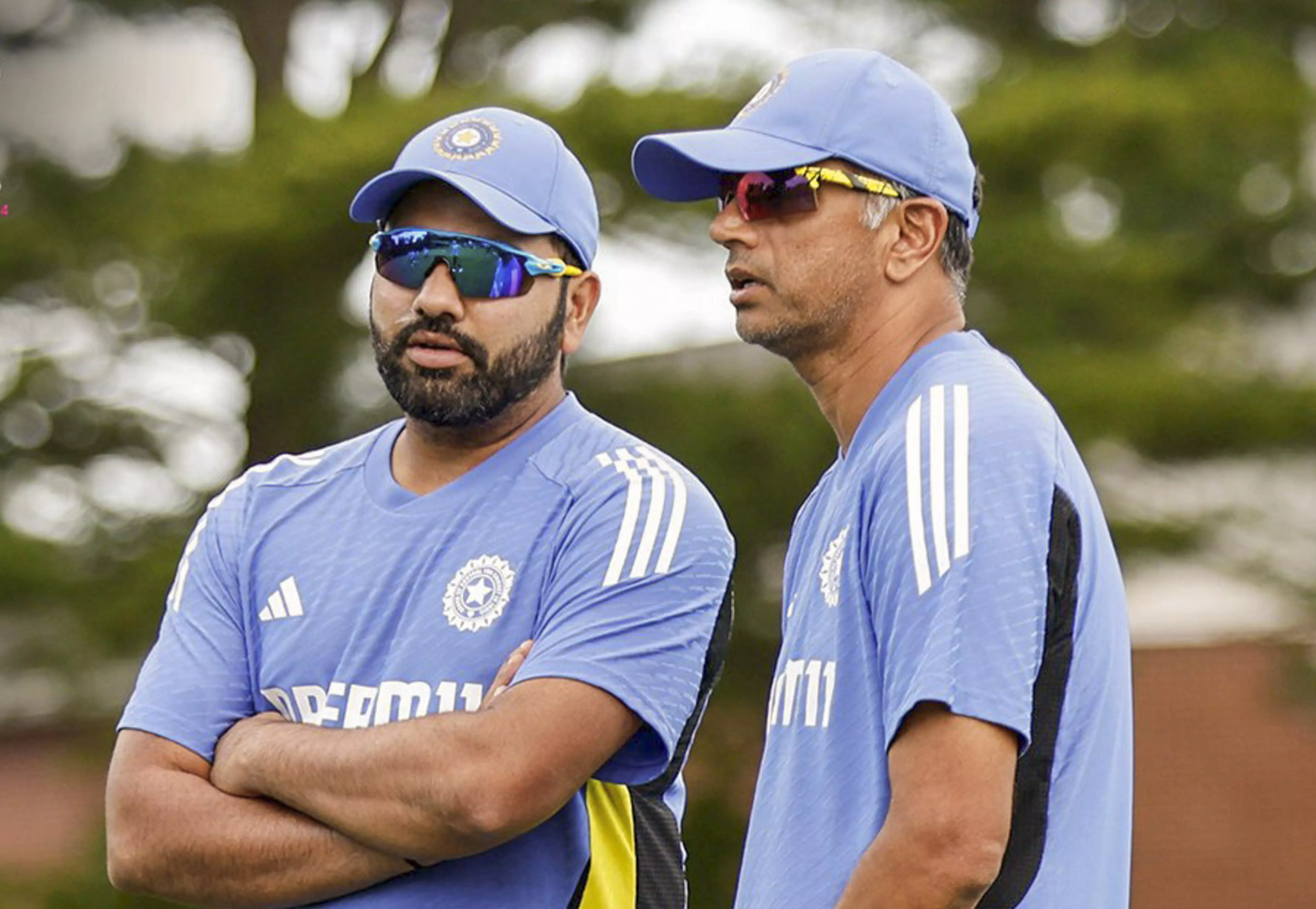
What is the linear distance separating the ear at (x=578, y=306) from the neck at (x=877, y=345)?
Answer: 788mm

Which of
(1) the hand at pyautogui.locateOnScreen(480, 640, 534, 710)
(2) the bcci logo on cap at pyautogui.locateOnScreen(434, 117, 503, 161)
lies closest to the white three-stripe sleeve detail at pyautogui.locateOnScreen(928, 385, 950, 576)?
(1) the hand at pyautogui.locateOnScreen(480, 640, 534, 710)

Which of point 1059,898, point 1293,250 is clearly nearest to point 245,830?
point 1059,898

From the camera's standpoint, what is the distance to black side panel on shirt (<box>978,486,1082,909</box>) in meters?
2.81

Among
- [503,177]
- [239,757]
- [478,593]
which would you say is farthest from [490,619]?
[503,177]

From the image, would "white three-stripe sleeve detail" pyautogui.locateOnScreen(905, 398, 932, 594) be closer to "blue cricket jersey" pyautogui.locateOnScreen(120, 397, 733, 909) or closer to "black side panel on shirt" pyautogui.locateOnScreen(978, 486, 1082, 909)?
"black side panel on shirt" pyautogui.locateOnScreen(978, 486, 1082, 909)

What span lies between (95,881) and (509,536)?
362 inches

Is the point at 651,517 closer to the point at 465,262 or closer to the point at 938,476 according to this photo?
the point at 465,262

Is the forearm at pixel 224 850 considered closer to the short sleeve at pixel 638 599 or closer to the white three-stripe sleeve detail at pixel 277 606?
the white three-stripe sleeve detail at pixel 277 606

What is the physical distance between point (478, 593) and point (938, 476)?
3.26ft

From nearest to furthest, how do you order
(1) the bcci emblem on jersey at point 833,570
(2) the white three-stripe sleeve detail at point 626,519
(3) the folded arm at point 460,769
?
1. (1) the bcci emblem on jersey at point 833,570
2. (3) the folded arm at point 460,769
3. (2) the white three-stripe sleeve detail at point 626,519

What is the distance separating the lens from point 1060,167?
13.8 metres

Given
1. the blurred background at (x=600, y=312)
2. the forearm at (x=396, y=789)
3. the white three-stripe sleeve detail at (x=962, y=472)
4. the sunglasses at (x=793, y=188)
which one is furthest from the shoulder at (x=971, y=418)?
the blurred background at (x=600, y=312)

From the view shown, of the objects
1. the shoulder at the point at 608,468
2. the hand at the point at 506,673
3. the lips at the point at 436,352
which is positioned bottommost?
the hand at the point at 506,673

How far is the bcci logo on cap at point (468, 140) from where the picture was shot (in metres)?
3.89
